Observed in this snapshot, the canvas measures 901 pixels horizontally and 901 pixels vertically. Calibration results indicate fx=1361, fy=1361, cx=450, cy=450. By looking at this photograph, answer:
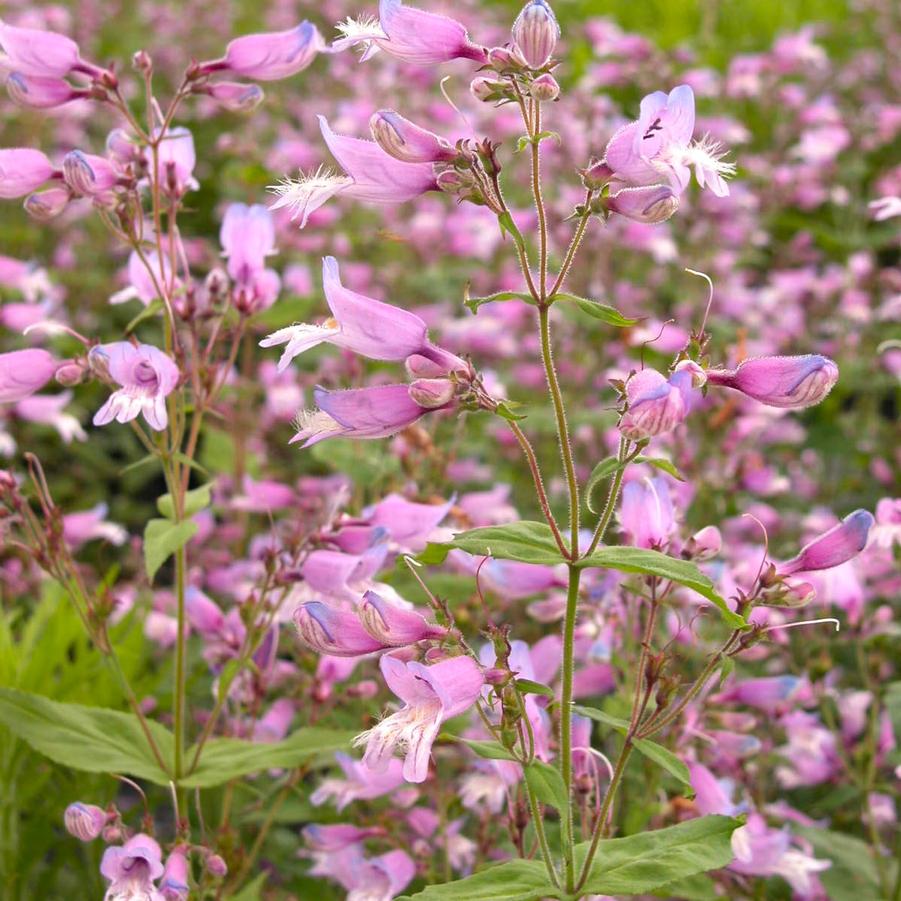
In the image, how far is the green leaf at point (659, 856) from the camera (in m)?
1.88

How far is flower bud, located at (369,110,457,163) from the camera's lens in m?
1.77

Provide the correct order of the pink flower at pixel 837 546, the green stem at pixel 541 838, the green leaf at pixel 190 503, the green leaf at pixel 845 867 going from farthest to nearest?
the green leaf at pixel 845 867, the green leaf at pixel 190 503, the pink flower at pixel 837 546, the green stem at pixel 541 838

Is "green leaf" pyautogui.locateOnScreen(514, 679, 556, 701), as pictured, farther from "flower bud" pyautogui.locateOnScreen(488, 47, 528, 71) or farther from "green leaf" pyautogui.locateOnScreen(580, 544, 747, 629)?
"flower bud" pyautogui.locateOnScreen(488, 47, 528, 71)

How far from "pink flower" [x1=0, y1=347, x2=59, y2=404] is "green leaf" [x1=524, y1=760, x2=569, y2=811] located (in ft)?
3.82

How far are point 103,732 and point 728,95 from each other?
498 centimetres

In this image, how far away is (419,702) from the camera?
1.78m

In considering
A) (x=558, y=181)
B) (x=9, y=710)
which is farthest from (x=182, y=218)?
(x=9, y=710)

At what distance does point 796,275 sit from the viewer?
5930 mm

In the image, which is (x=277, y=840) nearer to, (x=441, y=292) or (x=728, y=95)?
(x=441, y=292)

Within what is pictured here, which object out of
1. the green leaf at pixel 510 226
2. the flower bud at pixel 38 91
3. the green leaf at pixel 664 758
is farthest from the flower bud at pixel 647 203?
the flower bud at pixel 38 91

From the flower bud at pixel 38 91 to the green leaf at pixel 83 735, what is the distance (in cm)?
106

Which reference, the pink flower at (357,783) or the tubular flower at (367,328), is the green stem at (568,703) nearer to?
the tubular flower at (367,328)

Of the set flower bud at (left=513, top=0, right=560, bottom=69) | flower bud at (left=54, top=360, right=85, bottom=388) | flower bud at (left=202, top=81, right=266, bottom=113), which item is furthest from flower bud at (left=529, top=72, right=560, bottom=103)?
flower bud at (left=54, top=360, right=85, bottom=388)

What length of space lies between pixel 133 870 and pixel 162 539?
1.80ft
